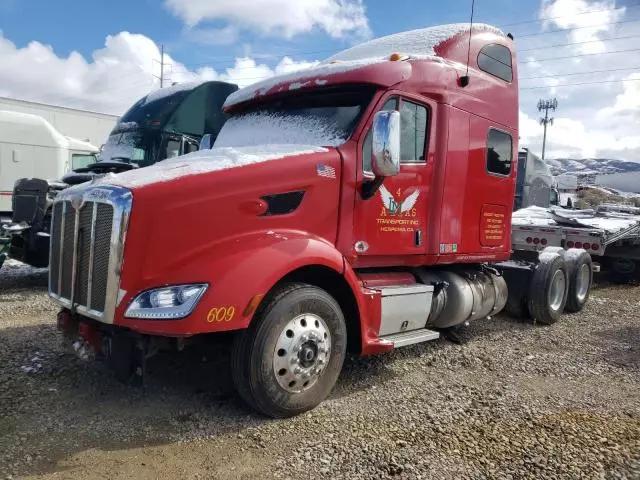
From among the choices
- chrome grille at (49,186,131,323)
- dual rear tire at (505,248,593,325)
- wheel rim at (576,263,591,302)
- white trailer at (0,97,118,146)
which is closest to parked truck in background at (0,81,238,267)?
chrome grille at (49,186,131,323)

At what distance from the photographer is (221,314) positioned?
348cm

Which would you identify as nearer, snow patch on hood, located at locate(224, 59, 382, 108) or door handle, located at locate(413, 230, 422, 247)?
snow patch on hood, located at locate(224, 59, 382, 108)

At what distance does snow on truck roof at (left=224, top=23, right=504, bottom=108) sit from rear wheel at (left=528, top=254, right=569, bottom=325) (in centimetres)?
324

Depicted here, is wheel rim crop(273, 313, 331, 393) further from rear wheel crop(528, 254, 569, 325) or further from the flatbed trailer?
the flatbed trailer

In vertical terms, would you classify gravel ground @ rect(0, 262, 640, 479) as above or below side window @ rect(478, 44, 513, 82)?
below

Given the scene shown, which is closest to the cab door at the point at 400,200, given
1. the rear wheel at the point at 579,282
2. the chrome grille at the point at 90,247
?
the chrome grille at the point at 90,247

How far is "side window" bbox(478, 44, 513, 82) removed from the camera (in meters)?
5.91

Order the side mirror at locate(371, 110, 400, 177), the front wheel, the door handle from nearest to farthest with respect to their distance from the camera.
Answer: the front wheel
the side mirror at locate(371, 110, 400, 177)
the door handle

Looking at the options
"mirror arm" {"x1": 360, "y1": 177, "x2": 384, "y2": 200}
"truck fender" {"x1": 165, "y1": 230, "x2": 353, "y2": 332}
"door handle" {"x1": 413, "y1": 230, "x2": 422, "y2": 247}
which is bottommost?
"truck fender" {"x1": 165, "y1": 230, "x2": 353, "y2": 332}

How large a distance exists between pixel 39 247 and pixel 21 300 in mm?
837

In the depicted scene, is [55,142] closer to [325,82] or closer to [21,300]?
[21,300]

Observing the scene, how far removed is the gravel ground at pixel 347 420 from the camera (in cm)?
330

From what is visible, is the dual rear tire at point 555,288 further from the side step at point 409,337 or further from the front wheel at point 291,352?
the front wheel at point 291,352

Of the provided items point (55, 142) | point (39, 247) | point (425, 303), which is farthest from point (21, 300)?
point (55, 142)
